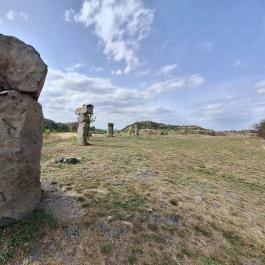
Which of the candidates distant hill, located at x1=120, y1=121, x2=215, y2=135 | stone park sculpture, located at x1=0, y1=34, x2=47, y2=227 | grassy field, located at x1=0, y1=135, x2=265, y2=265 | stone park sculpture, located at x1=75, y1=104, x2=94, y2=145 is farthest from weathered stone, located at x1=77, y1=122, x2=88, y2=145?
distant hill, located at x1=120, y1=121, x2=215, y2=135

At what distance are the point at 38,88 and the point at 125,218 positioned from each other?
346cm

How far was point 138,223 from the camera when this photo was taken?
21.8 ft

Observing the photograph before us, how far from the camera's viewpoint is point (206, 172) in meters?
13.3

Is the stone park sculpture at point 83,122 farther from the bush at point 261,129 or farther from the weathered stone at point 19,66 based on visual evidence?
the bush at point 261,129

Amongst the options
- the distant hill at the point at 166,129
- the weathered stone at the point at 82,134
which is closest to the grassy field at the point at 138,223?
the weathered stone at the point at 82,134

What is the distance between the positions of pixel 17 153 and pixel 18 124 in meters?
0.59

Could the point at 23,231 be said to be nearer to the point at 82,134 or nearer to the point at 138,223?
the point at 138,223

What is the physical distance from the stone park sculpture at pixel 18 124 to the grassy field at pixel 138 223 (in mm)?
488

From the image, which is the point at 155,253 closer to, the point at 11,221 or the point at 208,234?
the point at 208,234

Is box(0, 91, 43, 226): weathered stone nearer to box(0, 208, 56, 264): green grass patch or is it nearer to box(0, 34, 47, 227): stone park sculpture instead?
box(0, 34, 47, 227): stone park sculpture

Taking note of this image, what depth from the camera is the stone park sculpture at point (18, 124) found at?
6.00 m

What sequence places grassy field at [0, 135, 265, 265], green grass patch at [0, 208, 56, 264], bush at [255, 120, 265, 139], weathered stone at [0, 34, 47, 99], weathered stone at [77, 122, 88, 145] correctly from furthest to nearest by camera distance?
bush at [255, 120, 265, 139] → weathered stone at [77, 122, 88, 145] → weathered stone at [0, 34, 47, 99] → grassy field at [0, 135, 265, 265] → green grass patch at [0, 208, 56, 264]

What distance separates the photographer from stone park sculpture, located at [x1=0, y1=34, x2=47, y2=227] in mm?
6004

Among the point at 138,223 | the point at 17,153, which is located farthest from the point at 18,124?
the point at 138,223
